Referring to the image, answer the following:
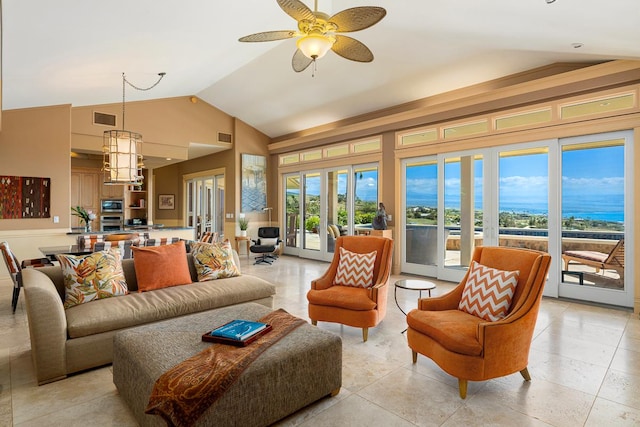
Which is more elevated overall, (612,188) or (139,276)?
(612,188)

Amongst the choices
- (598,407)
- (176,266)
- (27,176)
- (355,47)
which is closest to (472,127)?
(355,47)

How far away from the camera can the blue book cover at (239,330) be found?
210 cm

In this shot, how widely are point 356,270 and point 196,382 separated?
7.34 ft

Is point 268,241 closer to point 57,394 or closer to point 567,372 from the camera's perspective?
point 57,394

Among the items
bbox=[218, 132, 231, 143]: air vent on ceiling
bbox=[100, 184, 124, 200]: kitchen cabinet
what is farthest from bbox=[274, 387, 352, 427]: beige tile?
bbox=[100, 184, 124, 200]: kitchen cabinet

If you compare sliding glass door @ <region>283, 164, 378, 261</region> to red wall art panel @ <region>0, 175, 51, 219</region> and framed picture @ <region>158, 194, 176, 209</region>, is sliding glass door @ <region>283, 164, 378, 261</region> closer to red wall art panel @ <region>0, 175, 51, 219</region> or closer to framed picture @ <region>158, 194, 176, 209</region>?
framed picture @ <region>158, 194, 176, 209</region>

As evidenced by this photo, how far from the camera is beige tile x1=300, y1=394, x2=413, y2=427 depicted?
200cm

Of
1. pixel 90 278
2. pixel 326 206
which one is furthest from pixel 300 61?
pixel 326 206

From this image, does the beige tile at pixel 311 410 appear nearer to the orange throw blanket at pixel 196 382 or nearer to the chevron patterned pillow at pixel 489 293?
the orange throw blanket at pixel 196 382

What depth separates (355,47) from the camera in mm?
3047

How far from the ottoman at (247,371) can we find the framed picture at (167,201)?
31.5 ft

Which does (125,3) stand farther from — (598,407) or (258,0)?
(598,407)

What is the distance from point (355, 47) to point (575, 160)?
363 centimetres

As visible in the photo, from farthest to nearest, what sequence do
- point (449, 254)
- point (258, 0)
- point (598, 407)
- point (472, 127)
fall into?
point (449, 254), point (472, 127), point (258, 0), point (598, 407)
